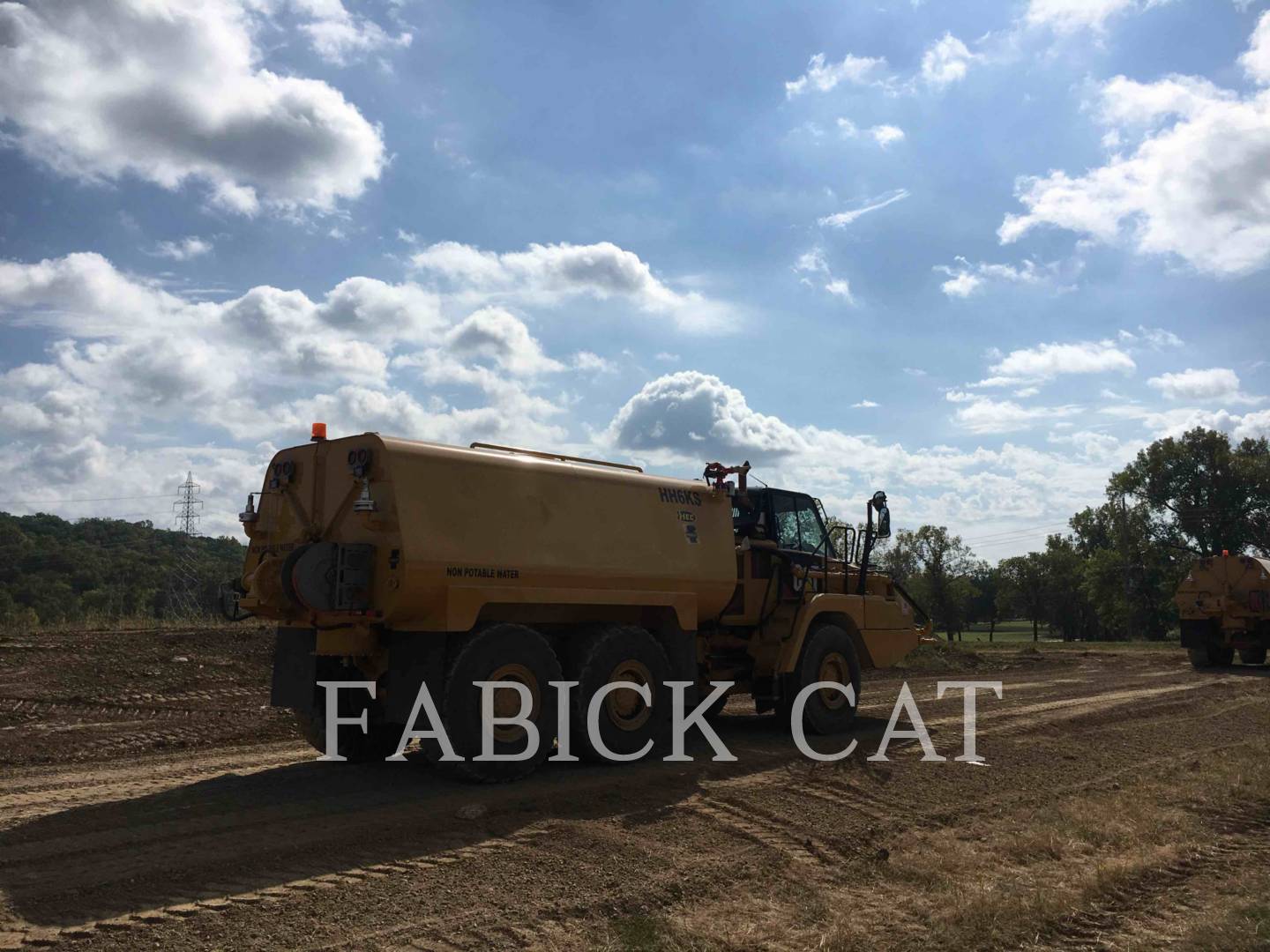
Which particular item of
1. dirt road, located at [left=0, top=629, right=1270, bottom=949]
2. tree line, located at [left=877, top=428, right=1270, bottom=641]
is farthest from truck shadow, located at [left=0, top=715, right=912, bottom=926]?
tree line, located at [left=877, top=428, right=1270, bottom=641]

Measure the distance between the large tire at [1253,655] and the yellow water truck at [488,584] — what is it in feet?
62.9

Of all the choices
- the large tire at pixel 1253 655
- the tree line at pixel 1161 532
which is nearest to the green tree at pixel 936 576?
the tree line at pixel 1161 532

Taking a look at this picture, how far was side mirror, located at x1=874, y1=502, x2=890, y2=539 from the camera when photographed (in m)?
11.7

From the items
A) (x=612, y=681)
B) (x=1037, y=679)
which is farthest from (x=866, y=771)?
(x=1037, y=679)

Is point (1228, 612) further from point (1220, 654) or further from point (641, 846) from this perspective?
point (641, 846)

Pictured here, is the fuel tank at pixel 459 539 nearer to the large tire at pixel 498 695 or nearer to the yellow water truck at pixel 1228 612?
the large tire at pixel 498 695

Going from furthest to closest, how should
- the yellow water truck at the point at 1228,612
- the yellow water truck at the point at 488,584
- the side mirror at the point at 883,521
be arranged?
the yellow water truck at the point at 1228,612
the side mirror at the point at 883,521
the yellow water truck at the point at 488,584

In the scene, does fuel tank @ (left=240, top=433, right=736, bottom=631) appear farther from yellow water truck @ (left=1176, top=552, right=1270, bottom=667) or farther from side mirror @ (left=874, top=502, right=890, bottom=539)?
yellow water truck @ (left=1176, top=552, right=1270, bottom=667)

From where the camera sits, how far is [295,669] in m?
8.54

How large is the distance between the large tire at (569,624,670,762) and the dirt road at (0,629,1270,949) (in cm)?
35

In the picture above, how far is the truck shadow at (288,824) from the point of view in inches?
214

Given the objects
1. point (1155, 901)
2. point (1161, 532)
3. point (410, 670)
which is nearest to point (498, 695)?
point (410, 670)

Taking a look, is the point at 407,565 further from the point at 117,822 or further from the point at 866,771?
the point at 866,771

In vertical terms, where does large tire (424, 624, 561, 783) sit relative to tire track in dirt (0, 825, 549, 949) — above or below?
above
